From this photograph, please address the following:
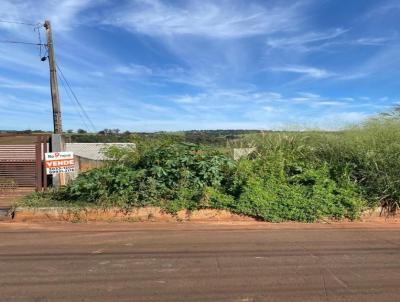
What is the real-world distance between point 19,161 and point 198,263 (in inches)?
462

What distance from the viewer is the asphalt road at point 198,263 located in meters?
5.56

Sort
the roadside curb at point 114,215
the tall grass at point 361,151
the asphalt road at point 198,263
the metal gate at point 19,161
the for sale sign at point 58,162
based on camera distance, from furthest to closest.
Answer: the metal gate at point 19,161, the for sale sign at point 58,162, the tall grass at point 361,151, the roadside curb at point 114,215, the asphalt road at point 198,263

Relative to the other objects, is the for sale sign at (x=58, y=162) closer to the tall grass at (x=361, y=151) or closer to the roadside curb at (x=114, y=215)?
the roadside curb at (x=114, y=215)

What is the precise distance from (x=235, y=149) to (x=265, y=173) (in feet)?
6.47

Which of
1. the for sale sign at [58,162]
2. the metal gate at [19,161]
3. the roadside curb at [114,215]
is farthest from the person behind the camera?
the metal gate at [19,161]

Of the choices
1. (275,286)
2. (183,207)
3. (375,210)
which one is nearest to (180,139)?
(183,207)

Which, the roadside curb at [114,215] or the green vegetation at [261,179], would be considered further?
the green vegetation at [261,179]

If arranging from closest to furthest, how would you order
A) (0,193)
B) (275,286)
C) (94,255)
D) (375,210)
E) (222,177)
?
(275,286) < (94,255) < (375,210) < (222,177) < (0,193)

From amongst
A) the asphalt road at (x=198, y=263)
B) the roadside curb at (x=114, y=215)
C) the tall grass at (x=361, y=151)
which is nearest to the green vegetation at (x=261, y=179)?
the tall grass at (x=361, y=151)

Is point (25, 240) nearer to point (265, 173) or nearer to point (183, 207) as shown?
point (183, 207)

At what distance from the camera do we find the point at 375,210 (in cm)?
1096

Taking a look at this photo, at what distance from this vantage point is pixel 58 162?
13.7m

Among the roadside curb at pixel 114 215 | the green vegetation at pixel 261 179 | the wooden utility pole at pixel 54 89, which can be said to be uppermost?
the wooden utility pole at pixel 54 89

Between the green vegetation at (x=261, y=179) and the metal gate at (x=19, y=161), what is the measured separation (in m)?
4.32
